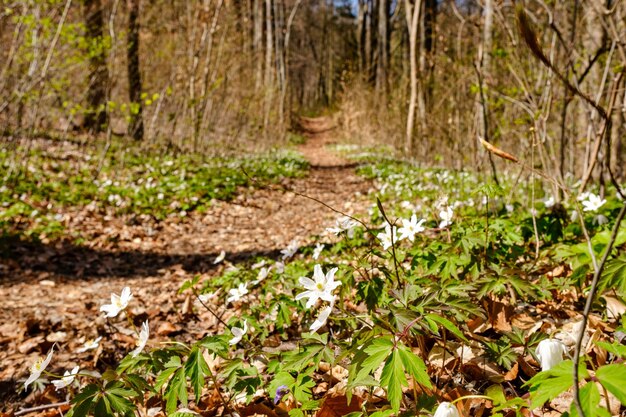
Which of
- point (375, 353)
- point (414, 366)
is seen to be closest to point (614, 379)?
point (414, 366)

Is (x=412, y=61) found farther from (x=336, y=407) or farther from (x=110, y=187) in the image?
(x=336, y=407)

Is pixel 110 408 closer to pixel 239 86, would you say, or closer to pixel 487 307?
pixel 487 307

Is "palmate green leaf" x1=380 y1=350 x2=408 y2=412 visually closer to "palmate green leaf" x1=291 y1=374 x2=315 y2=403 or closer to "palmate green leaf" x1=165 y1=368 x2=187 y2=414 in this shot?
"palmate green leaf" x1=291 y1=374 x2=315 y2=403

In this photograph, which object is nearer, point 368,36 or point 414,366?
point 414,366

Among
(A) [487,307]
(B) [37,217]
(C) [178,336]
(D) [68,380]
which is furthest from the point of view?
(B) [37,217]

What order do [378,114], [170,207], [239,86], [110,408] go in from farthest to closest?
[378,114] < [239,86] < [170,207] < [110,408]

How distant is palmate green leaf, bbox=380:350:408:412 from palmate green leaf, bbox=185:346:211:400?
2.07 feet

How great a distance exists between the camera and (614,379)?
0.88 metres

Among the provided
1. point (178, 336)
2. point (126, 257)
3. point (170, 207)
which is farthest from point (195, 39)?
point (178, 336)

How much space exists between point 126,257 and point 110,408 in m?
4.45

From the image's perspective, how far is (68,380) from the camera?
1.61 meters

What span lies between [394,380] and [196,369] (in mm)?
683

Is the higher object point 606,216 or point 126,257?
point 606,216

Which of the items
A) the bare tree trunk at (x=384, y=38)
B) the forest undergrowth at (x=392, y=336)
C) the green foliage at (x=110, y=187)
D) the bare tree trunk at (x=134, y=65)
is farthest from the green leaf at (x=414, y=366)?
the bare tree trunk at (x=384, y=38)
